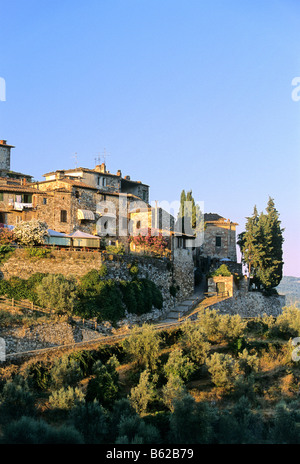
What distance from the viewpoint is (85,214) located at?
54.6 m

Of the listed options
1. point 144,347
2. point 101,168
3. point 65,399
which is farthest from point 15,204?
point 65,399

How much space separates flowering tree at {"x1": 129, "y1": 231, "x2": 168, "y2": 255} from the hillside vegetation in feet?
35.8

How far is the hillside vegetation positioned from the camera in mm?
23188

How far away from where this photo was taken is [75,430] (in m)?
21.9

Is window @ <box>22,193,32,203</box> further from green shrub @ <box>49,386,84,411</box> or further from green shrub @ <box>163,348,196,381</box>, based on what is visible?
green shrub @ <box>49,386,84,411</box>

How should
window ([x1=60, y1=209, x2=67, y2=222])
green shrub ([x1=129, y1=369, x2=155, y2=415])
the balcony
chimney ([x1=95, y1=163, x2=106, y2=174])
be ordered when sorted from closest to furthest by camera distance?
green shrub ([x1=129, y1=369, x2=155, y2=415]), the balcony, window ([x1=60, y1=209, x2=67, y2=222]), chimney ([x1=95, y1=163, x2=106, y2=174])

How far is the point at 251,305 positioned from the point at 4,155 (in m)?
33.2

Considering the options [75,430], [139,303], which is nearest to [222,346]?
[139,303]

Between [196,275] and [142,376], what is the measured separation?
30692mm

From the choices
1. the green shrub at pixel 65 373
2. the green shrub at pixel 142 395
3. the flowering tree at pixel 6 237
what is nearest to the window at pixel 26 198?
the flowering tree at pixel 6 237

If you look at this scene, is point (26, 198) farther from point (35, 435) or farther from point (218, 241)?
point (35, 435)

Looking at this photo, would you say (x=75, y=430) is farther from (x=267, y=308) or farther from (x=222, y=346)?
(x=267, y=308)

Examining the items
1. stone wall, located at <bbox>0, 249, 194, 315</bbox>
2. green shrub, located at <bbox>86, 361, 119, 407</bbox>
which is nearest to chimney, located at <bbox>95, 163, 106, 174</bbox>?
stone wall, located at <bbox>0, 249, 194, 315</bbox>

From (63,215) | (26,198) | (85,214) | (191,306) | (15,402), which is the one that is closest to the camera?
(15,402)
